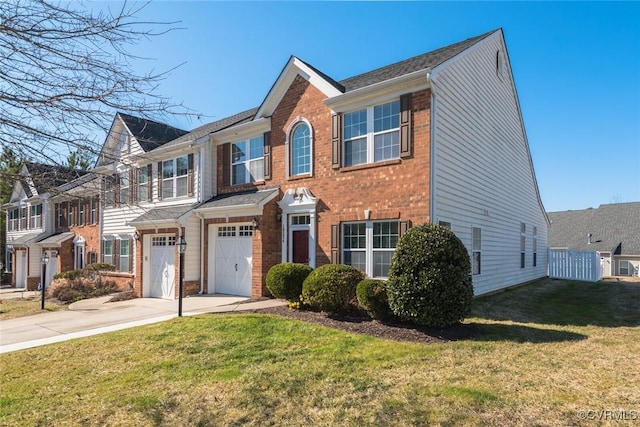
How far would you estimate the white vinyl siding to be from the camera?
1077cm

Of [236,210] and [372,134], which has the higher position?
[372,134]

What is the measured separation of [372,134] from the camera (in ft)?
36.8

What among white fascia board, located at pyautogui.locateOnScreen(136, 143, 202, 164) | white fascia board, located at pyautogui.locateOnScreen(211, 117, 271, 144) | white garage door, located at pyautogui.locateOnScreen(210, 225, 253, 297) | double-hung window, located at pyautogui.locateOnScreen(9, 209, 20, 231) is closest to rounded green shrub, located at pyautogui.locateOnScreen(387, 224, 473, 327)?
white garage door, located at pyautogui.locateOnScreen(210, 225, 253, 297)

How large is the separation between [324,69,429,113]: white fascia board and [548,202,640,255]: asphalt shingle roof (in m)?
31.6

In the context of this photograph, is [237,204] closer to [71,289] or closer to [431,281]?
[431,281]

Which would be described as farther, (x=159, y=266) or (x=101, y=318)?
(x=159, y=266)

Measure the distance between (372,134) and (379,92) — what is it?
3.82 feet

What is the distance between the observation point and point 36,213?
1147 inches

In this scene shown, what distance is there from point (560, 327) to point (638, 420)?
516 cm

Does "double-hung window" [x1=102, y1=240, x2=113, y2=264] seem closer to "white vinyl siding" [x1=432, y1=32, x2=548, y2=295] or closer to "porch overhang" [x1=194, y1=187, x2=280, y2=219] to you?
"porch overhang" [x1=194, y1=187, x2=280, y2=219]

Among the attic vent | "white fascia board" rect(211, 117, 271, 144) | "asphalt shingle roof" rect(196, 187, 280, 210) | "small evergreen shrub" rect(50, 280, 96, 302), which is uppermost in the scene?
the attic vent

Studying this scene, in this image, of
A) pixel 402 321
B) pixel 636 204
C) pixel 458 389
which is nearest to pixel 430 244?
pixel 402 321

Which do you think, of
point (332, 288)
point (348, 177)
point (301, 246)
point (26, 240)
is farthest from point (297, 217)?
point (26, 240)

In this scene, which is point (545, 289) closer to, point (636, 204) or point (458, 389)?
point (458, 389)
